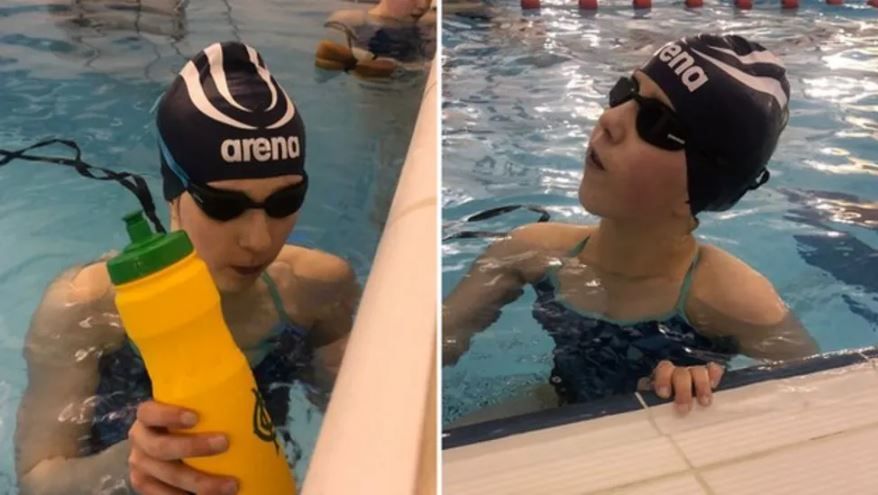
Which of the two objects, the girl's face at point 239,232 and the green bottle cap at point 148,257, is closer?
the green bottle cap at point 148,257

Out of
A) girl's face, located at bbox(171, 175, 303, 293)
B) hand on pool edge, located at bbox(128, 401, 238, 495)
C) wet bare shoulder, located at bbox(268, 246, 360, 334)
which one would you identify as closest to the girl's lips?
girl's face, located at bbox(171, 175, 303, 293)

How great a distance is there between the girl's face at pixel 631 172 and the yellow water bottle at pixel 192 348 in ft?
2.87

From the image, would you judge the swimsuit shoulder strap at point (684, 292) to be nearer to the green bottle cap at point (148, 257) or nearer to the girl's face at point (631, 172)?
the girl's face at point (631, 172)

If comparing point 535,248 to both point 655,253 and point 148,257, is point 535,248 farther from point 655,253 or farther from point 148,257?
point 148,257

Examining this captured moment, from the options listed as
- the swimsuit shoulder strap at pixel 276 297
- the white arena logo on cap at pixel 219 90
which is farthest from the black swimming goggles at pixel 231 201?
the swimsuit shoulder strap at pixel 276 297

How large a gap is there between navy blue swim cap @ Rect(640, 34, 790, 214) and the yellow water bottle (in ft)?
3.17

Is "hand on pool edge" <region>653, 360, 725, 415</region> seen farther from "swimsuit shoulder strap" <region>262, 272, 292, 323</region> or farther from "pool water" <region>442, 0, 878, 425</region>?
"swimsuit shoulder strap" <region>262, 272, 292, 323</region>

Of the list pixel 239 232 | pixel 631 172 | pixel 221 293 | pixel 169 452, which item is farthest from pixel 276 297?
pixel 169 452

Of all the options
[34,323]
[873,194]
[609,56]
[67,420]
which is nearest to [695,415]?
[67,420]

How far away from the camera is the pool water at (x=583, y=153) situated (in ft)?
7.19

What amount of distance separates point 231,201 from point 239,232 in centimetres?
5

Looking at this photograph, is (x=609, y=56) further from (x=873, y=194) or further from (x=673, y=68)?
(x=673, y=68)

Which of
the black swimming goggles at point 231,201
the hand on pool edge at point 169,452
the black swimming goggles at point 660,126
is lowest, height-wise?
the hand on pool edge at point 169,452

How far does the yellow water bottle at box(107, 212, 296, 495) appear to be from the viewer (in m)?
0.87
